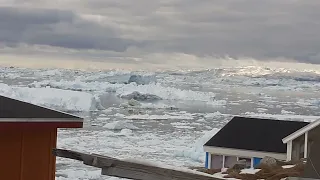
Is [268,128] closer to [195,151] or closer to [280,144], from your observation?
[280,144]

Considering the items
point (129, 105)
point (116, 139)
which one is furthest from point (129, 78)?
point (116, 139)

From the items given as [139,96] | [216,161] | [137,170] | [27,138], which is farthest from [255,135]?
[139,96]

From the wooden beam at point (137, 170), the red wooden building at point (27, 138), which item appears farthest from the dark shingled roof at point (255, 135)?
the wooden beam at point (137, 170)

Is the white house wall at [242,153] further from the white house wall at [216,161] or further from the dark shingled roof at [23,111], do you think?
the dark shingled roof at [23,111]

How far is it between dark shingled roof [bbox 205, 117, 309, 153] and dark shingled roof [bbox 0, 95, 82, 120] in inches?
392

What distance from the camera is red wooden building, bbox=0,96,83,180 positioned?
3090 millimetres

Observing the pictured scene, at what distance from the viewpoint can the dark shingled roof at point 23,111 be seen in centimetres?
311

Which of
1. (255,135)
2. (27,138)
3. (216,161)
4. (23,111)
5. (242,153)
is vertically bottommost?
(216,161)

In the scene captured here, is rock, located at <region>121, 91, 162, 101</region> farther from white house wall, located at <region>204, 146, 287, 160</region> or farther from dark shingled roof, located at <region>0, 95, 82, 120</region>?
dark shingled roof, located at <region>0, 95, 82, 120</region>

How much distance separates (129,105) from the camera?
53312mm

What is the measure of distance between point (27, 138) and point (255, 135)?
10.9 meters

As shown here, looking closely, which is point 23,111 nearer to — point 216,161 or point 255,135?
point 216,161

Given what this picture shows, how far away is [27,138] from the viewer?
3.18 metres

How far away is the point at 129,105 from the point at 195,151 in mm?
30794
